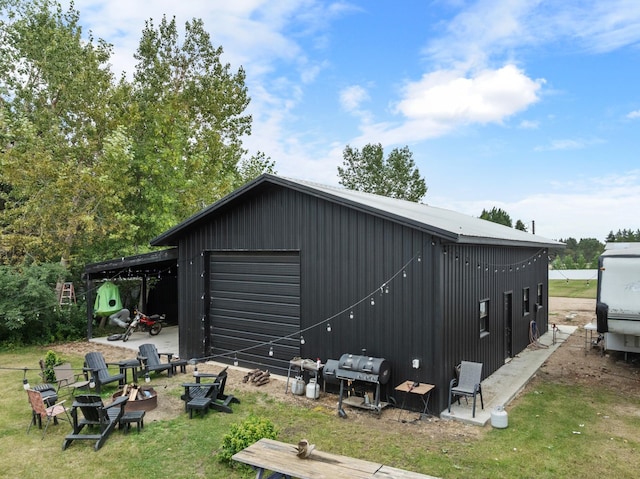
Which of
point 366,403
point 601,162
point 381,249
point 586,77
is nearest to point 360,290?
point 381,249

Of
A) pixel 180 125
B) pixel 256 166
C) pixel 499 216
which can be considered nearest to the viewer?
pixel 180 125

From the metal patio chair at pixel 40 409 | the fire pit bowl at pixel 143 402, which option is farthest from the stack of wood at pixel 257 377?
the metal patio chair at pixel 40 409

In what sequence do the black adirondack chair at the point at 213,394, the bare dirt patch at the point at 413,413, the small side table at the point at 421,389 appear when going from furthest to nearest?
the black adirondack chair at the point at 213,394 < the small side table at the point at 421,389 < the bare dirt patch at the point at 413,413

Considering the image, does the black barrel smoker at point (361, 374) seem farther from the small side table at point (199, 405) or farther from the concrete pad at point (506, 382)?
the small side table at point (199, 405)

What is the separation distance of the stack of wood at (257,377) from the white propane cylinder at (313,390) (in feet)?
4.30

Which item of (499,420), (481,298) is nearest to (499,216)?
(481,298)

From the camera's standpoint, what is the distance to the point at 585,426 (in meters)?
7.13

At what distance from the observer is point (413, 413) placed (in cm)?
762

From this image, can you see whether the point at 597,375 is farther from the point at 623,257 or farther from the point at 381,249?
the point at 381,249

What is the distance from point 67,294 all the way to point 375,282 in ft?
42.0

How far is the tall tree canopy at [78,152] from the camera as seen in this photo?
1584cm

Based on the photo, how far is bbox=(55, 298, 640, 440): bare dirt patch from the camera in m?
7.09

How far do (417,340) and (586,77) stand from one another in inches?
546

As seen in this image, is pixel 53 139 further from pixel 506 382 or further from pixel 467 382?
pixel 506 382
